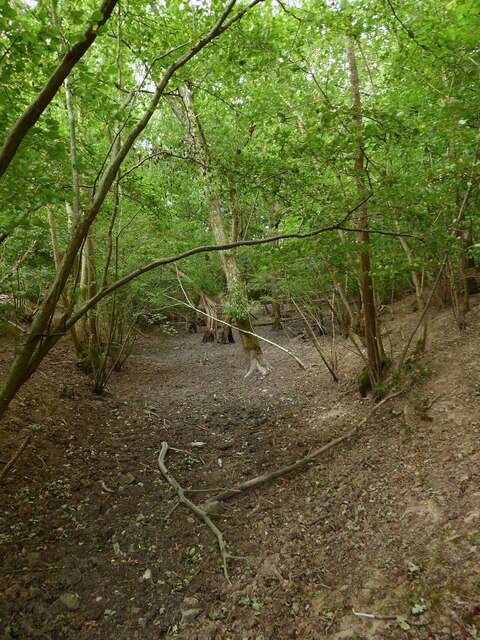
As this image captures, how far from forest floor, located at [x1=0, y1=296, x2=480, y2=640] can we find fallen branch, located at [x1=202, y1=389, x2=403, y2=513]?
10cm

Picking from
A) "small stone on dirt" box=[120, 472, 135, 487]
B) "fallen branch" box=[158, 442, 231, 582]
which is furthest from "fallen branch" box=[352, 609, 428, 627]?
"small stone on dirt" box=[120, 472, 135, 487]

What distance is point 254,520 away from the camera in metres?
3.91

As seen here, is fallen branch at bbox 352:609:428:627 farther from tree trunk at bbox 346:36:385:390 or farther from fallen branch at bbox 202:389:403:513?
tree trunk at bbox 346:36:385:390

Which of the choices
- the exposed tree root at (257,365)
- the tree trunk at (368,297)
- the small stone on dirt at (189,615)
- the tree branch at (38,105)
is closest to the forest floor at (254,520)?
the small stone on dirt at (189,615)

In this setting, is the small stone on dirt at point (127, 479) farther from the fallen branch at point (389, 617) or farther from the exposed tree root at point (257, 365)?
the exposed tree root at point (257, 365)

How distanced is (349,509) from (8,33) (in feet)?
16.4

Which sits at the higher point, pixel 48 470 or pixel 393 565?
pixel 48 470

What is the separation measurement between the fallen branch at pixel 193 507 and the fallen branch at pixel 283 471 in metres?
0.11

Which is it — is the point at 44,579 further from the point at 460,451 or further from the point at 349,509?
the point at 460,451

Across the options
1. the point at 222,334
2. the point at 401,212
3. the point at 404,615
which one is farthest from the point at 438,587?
the point at 222,334

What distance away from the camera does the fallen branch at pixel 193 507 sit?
338 cm

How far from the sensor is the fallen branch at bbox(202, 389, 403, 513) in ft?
13.8

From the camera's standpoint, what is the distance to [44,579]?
2951 millimetres

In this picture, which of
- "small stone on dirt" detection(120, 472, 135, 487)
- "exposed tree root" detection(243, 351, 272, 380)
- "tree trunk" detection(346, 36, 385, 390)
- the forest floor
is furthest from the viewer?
"exposed tree root" detection(243, 351, 272, 380)
